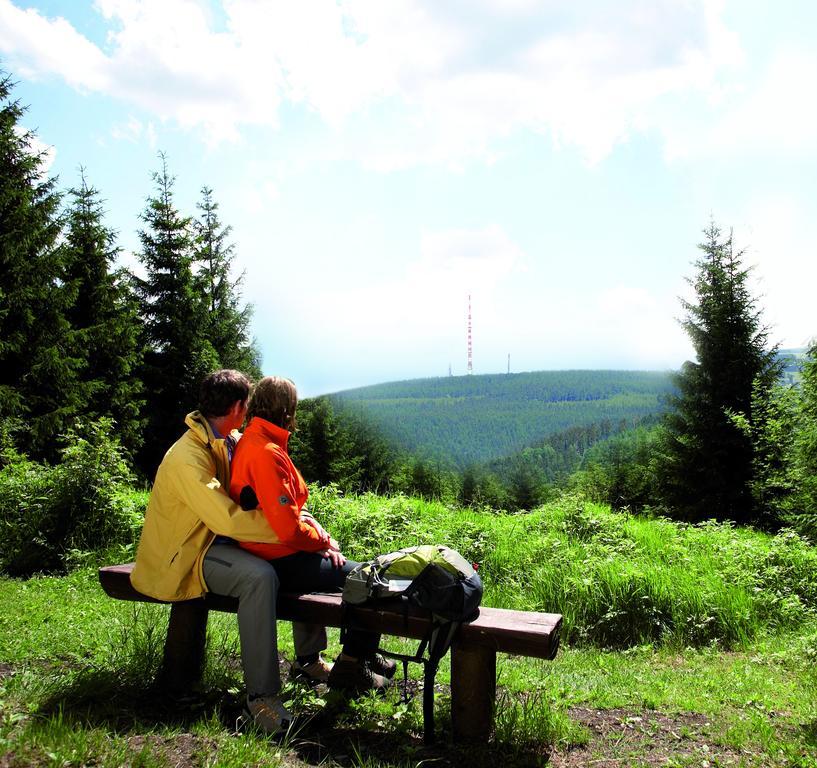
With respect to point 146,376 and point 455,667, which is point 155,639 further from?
point 146,376

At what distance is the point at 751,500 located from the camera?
73.0 ft

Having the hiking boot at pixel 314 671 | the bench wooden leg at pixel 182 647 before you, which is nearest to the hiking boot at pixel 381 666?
the hiking boot at pixel 314 671

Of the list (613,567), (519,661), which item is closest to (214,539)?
(519,661)

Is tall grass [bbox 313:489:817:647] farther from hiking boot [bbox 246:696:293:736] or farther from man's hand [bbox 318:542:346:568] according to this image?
hiking boot [bbox 246:696:293:736]

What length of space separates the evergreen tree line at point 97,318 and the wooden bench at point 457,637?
10.7m

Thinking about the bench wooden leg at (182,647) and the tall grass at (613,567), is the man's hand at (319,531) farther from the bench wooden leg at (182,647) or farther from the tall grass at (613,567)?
the tall grass at (613,567)

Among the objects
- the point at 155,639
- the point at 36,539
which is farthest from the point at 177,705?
the point at 36,539

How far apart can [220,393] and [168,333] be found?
2079 centimetres

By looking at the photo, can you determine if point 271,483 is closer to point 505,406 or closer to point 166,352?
point 166,352

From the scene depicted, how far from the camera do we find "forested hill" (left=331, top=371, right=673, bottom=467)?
81.1 m

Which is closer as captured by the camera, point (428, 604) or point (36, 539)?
point (428, 604)

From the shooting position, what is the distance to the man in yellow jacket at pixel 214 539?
3.43 metres

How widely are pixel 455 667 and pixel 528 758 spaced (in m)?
0.49

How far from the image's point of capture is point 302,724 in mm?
3330
